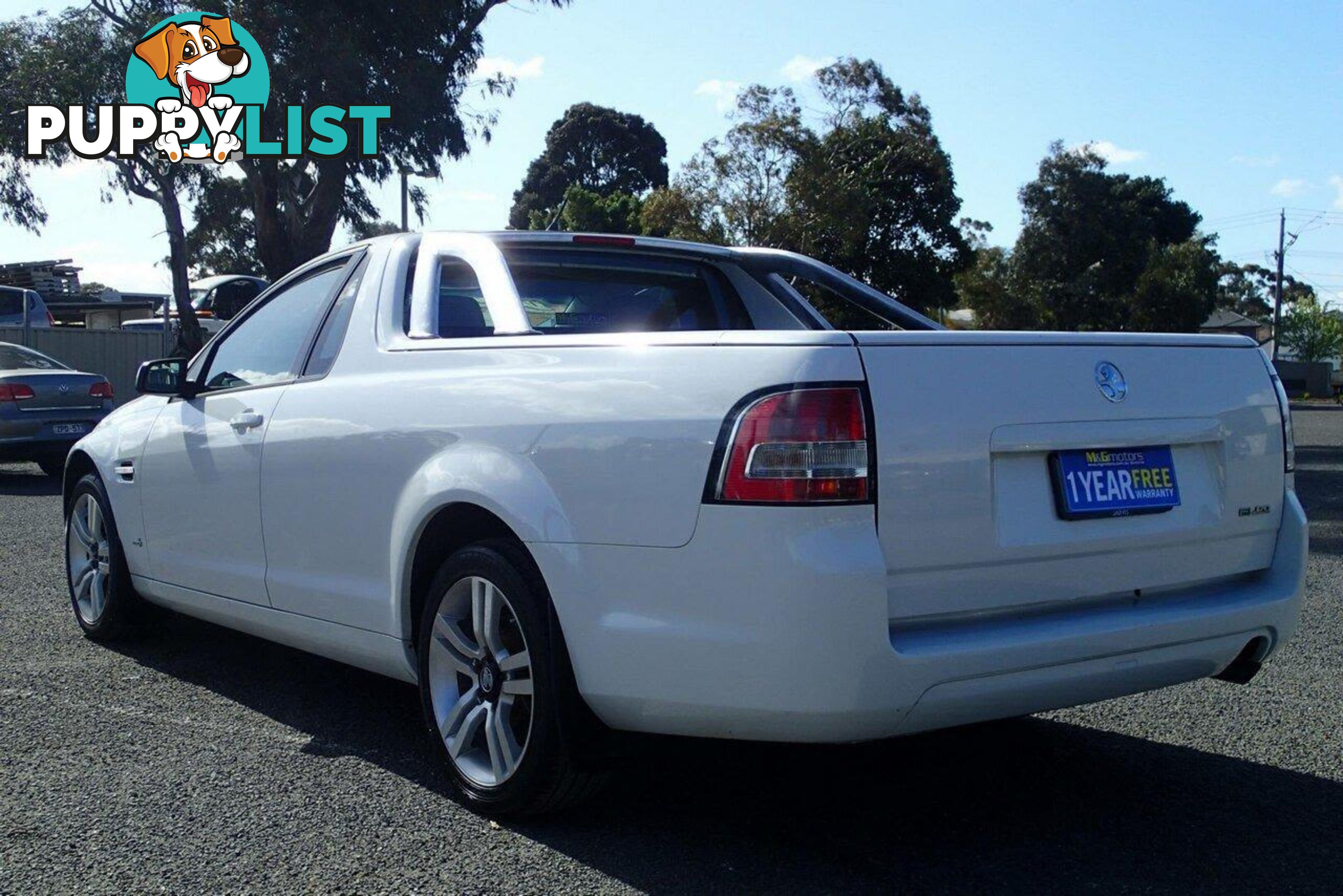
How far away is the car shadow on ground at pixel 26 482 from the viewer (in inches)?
515

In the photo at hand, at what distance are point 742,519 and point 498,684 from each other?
3.36ft

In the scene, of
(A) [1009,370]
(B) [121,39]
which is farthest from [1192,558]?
(B) [121,39]

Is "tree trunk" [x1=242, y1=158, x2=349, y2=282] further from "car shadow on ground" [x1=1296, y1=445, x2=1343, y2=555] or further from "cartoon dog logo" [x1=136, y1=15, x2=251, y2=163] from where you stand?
"car shadow on ground" [x1=1296, y1=445, x2=1343, y2=555]

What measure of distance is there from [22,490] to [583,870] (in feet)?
38.9

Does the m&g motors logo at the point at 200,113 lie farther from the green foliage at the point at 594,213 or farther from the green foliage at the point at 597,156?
the green foliage at the point at 597,156

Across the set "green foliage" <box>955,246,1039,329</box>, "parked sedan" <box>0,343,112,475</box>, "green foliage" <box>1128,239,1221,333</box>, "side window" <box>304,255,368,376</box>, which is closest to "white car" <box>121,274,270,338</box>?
"parked sedan" <box>0,343,112,475</box>

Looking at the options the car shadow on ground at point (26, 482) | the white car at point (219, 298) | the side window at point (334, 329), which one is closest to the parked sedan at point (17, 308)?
the white car at point (219, 298)

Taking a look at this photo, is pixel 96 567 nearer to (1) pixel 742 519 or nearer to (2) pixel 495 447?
(2) pixel 495 447

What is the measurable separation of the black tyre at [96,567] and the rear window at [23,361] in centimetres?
894

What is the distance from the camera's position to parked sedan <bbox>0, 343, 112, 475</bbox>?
13.5 metres

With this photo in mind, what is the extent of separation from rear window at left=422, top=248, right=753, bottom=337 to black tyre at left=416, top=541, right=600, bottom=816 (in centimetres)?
96

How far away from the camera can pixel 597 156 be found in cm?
6950

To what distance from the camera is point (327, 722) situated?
4645 mm

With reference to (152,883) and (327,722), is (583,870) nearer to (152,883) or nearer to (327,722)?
(152,883)
